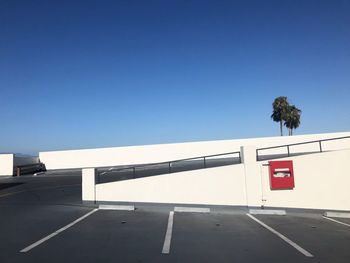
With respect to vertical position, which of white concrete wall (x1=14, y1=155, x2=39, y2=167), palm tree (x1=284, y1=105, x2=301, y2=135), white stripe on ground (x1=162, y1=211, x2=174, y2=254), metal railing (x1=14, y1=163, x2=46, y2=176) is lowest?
white stripe on ground (x1=162, y1=211, x2=174, y2=254)

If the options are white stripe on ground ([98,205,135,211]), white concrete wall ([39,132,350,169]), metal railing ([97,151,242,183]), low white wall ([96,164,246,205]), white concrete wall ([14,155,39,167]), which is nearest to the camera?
white stripe on ground ([98,205,135,211])

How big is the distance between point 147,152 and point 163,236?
79.1 ft

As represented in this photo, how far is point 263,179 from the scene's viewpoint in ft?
40.1

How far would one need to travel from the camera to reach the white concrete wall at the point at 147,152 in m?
31.2

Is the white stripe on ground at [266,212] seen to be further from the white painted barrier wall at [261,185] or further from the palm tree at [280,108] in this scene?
the palm tree at [280,108]

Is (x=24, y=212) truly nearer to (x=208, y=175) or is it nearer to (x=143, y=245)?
(x=143, y=245)

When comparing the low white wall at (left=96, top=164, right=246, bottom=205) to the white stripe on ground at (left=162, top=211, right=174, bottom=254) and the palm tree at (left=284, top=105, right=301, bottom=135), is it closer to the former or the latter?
the white stripe on ground at (left=162, top=211, right=174, bottom=254)

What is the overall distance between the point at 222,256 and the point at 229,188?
583 cm

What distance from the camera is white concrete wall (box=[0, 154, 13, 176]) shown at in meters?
27.7

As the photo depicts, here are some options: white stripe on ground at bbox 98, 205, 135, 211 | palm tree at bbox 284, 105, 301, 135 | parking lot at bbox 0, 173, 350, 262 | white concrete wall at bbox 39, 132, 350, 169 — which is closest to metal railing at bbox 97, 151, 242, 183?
white stripe on ground at bbox 98, 205, 135, 211

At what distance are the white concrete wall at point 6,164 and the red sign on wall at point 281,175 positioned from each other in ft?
77.7

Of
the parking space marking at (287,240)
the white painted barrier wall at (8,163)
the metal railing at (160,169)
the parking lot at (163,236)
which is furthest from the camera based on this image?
the white painted barrier wall at (8,163)

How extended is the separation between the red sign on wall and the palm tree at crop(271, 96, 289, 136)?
5332 centimetres

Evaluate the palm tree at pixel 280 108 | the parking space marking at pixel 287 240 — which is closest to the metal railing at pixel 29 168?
the parking space marking at pixel 287 240
